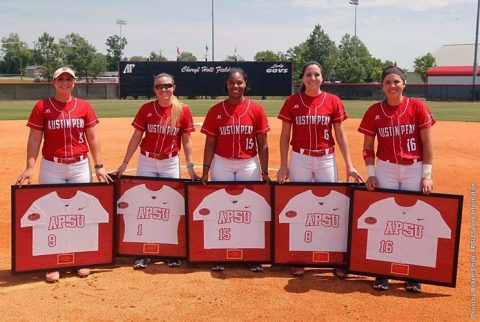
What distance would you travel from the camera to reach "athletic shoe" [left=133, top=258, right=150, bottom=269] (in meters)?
5.08

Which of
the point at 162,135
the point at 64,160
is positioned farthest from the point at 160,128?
the point at 64,160

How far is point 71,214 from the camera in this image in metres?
4.85

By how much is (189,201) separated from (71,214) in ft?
3.71

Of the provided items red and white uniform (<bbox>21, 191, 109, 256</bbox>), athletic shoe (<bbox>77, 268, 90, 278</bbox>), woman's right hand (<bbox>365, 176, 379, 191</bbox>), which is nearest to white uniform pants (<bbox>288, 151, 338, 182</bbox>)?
woman's right hand (<bbox>365, 176, 379, 191</bbox>)

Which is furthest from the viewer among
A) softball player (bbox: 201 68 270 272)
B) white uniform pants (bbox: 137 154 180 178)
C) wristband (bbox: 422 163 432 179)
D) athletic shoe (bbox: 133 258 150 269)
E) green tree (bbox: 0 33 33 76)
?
green tree (bbox: 0 33 33 76)

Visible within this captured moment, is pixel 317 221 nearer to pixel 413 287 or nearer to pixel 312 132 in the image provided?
pixel 312 132

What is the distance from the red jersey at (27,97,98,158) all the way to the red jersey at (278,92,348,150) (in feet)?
6.49

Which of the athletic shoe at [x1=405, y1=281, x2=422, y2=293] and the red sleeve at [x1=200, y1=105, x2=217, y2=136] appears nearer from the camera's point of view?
the athletic shoe at [x1=405, y1=281, x2=422, y2=293]

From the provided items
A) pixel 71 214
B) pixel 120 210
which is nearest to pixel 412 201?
pixel 120 210

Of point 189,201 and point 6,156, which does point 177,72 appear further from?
point 189,201

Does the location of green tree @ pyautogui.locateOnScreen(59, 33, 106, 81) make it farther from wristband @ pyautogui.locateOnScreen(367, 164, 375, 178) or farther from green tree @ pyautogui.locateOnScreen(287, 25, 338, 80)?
wristband @ pyautogui.locateOnScreen(367, 164, 375, 178)

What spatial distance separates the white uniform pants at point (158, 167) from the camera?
17.1 feet

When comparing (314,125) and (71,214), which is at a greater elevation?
(314,125)

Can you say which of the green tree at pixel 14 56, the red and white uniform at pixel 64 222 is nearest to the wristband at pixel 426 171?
the red and white uniform at pixel 64 222
